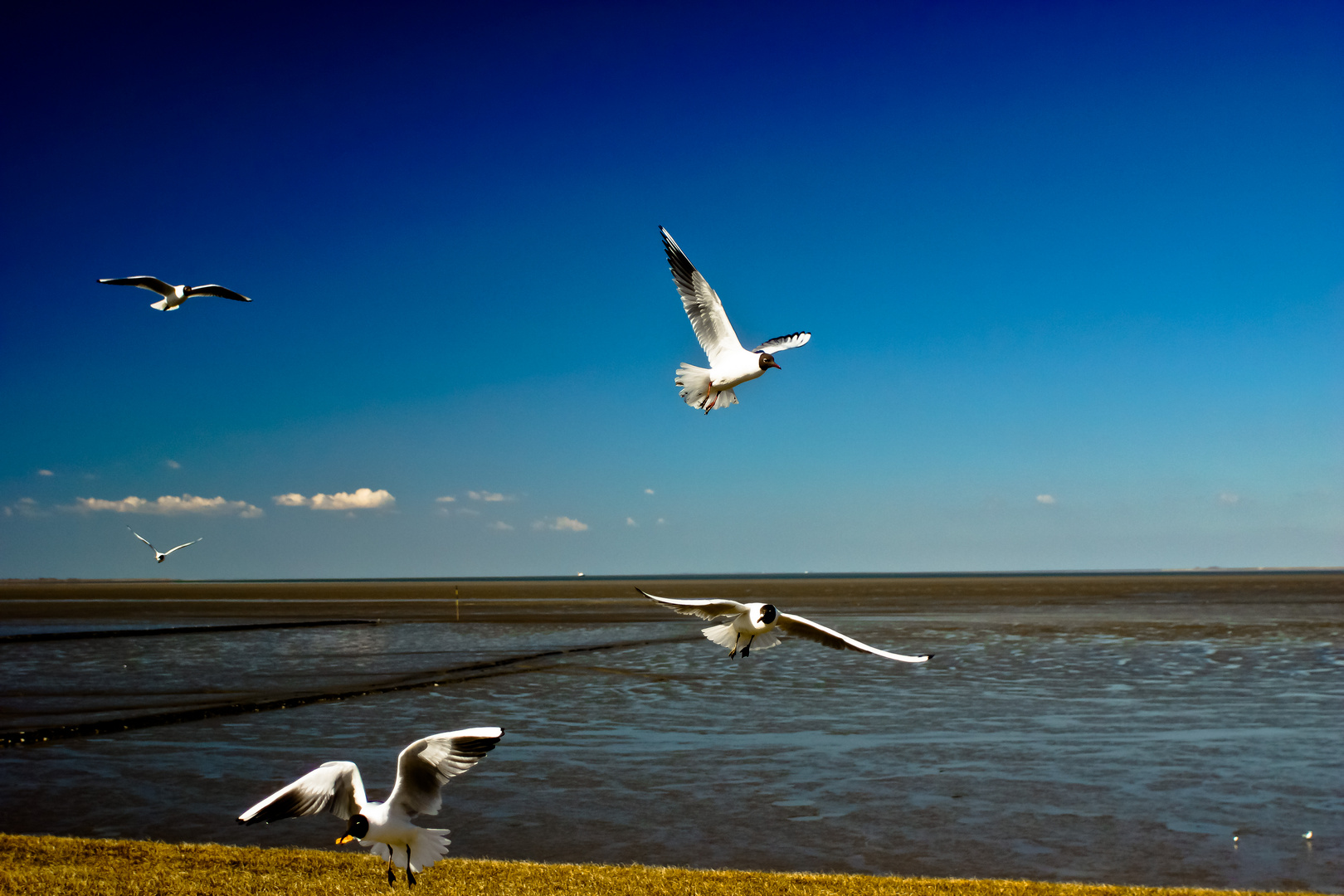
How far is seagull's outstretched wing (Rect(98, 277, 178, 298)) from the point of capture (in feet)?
30.0

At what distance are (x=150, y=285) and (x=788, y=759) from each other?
1058 centimetres

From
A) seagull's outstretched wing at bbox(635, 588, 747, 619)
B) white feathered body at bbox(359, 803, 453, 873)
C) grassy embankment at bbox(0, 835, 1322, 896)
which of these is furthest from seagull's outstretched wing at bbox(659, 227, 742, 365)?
grassy embankment at bbox(0, 835, 1322, 896)

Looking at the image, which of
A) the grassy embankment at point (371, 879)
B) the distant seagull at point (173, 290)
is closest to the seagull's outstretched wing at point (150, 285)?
the distant seagull at point (173, 290)

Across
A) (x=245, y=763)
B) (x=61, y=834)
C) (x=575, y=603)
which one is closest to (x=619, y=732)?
(x=245, y=763)

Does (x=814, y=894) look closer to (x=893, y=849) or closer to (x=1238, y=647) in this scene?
(x=893, y=849)

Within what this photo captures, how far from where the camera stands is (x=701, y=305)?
6152 mm

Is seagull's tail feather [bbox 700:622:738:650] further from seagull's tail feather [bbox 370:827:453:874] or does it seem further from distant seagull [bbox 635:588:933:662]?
seagull's tail feather [bbox 370:827:453:874]

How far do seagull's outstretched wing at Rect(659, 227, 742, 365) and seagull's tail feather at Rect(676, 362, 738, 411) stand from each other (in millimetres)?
255

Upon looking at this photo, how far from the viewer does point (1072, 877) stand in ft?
32.7

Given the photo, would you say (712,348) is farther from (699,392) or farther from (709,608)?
(709,608)

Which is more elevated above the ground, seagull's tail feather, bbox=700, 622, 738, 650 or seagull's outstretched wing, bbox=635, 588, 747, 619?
seagull's outstretched wing, bbox=635, 588, 747, 619

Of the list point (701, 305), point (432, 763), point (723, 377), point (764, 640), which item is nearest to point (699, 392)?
point (723, 377)

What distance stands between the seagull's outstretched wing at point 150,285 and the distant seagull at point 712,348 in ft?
18.1

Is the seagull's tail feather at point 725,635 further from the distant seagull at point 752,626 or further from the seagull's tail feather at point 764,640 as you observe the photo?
the seagull's tail feather at point 764,640
